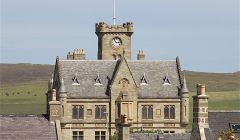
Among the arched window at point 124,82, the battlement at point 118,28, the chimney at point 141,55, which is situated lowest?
the arched window at point 124,82

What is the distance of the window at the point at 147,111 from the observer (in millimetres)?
131875

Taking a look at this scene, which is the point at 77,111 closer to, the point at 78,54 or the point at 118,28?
the point at 78,54

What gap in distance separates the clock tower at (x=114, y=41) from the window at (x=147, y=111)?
1162 cm

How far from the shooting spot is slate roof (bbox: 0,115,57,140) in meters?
72.8

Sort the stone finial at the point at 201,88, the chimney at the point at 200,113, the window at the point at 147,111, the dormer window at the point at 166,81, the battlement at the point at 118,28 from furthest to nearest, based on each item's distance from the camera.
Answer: the battlement at the point at 118,28 → the dormer window at the point at 166,81 → the window at the point at 147,111 → the stone finial at the point at 201,88 → the chimney at the point at 200,113

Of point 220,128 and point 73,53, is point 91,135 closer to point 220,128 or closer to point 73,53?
point 73,53

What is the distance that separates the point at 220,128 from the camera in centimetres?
7238

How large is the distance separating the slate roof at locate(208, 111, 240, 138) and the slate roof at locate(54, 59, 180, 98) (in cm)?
5685

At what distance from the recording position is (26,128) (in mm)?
74312

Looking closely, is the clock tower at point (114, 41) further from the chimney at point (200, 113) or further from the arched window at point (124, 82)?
the chimney at point (200, 113)

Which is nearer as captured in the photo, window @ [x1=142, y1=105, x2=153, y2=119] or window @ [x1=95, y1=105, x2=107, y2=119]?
window @ [x1=95, y1=105, x2=107, y2=119]

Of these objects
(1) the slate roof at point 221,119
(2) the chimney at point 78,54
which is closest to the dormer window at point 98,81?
(2) the chimney at point 78,54

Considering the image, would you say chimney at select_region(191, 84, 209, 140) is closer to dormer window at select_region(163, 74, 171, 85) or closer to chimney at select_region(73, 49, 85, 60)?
dormer window at select_region(163, 74, 171, 85)

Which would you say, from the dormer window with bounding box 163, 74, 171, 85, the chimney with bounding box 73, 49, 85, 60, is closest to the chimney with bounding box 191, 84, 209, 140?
the dormer window with bounding box 163, 74, 171, 85
